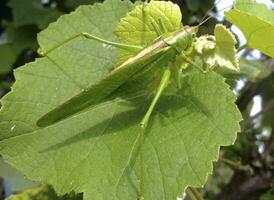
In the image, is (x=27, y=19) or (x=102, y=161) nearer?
(x=102, y=161)

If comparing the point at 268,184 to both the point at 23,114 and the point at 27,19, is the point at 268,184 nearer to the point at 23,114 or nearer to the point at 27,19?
the point at 23,114

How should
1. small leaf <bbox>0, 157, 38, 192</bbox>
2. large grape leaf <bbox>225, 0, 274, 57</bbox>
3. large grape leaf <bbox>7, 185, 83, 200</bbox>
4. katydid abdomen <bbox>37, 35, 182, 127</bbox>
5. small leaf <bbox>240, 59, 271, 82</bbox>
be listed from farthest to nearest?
small leaf <bbox>240, 59, 271, 82</bbox> < small leaf <bbox>0, 157, 38, 192</bbox> < large grape leaf <bbox>7, 185, 83, 200</bbox> < katydid abdomen <bbox>37, 35, 182, 127</bbox> < large grape leaf <bbox>225, 0, 274, 57</bbox>

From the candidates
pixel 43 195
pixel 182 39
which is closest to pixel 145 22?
pixel 182 39

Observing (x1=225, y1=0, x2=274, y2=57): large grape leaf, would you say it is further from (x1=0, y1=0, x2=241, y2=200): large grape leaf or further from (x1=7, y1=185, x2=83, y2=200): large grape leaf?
(x1=7, y1=185, x2=83, y2=200): large grape leaf

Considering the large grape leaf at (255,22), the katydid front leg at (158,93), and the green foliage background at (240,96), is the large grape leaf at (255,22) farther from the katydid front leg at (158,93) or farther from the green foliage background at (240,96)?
the green foliage background at (240,96)

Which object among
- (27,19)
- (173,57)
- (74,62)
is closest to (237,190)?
(173,57)

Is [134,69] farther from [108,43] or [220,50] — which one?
[220,50]

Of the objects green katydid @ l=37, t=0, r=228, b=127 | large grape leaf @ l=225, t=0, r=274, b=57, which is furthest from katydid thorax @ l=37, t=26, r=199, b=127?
large grape leaf @ l=225, t=0, r=274, b=57
